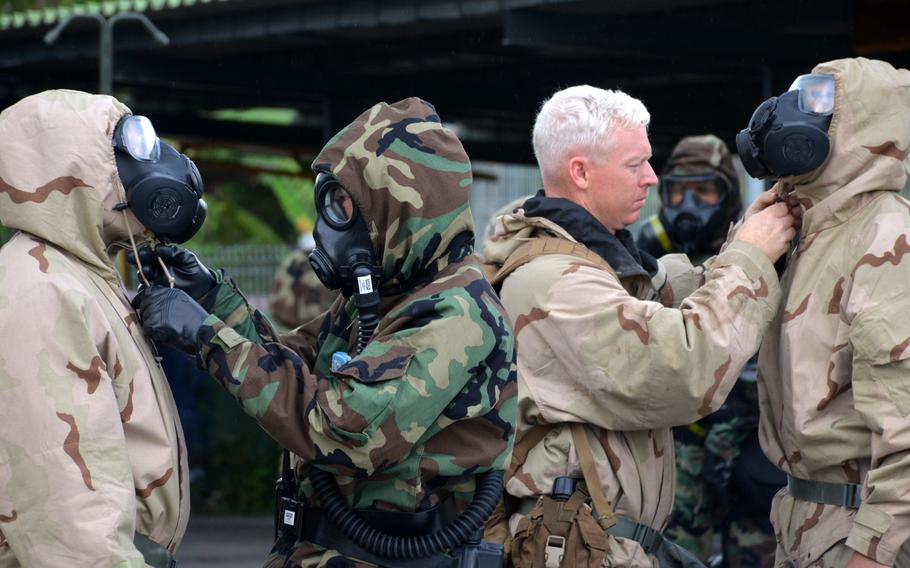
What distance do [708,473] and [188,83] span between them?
20.5 feet

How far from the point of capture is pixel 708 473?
20.5 feet

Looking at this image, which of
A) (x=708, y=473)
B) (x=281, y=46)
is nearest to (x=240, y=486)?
(x=281, y=46)

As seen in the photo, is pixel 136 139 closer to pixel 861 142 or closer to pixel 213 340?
pixel 213 340

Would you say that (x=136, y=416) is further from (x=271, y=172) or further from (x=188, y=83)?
(x=271, y=172)

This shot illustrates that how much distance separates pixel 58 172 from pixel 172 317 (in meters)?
0.43

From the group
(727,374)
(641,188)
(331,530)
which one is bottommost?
(331,530)

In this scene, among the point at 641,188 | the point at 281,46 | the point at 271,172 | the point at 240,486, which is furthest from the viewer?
the point at 271,172

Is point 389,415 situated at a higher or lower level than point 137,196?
lower

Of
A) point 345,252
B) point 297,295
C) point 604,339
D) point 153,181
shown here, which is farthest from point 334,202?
point 297,295

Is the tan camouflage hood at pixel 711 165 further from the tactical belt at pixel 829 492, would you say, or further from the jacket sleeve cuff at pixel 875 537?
the jacket sleeve cuff at pixel 875 537

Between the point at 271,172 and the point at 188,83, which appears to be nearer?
the point at 188,83

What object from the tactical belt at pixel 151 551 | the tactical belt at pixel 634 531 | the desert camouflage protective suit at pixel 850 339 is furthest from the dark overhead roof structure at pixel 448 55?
the tactical belt at pixel 151 551

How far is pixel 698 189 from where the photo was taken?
21.2ft

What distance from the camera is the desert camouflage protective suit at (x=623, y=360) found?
3.97 meters
